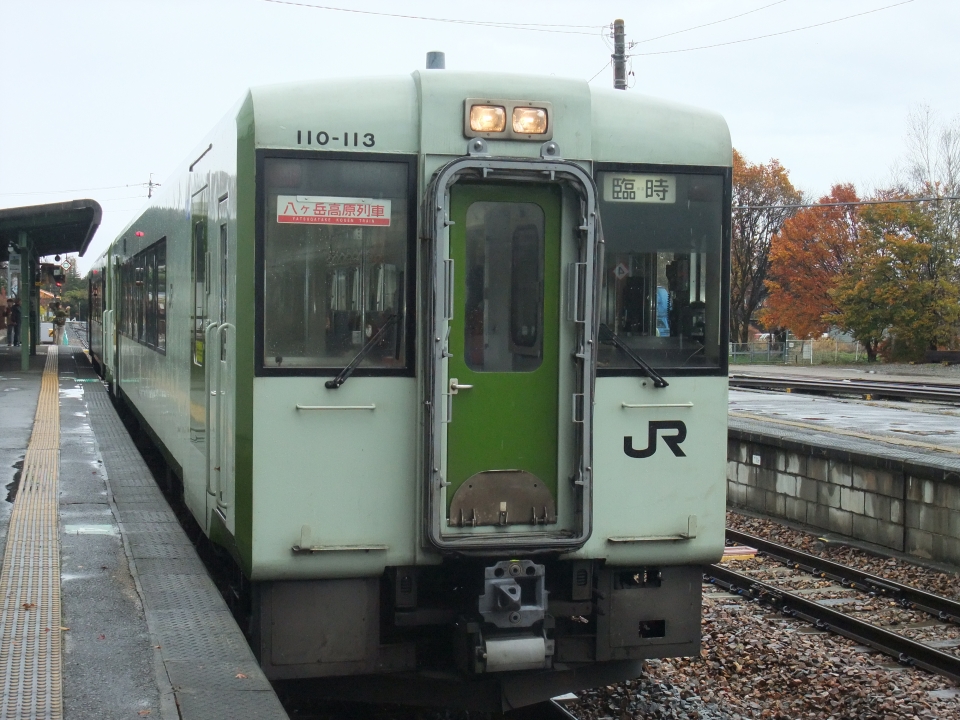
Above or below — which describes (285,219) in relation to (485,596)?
above

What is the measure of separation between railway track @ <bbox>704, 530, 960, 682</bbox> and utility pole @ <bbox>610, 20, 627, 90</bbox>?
48.9 feet

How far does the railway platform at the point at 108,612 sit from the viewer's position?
13.6 feet

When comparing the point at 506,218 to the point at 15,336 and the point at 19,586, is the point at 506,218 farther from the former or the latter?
the point at 15,336

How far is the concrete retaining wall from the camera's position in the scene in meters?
9.68

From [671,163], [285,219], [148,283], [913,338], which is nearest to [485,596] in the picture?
[285,219]

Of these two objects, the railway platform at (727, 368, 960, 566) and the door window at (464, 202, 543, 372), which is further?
the railway platform at (727, 368, 960, 566)

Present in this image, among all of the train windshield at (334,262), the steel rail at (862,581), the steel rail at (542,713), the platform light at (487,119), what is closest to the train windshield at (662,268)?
the platform light at (487,119)

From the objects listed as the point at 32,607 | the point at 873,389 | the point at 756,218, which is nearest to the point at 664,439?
the point at 32,607

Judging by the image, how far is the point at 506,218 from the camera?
4859mm

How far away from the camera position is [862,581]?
29.5 ft

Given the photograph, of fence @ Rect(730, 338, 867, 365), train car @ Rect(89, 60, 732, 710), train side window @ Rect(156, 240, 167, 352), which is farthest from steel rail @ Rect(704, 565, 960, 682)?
fence @ Rect(730, 338, 867, 365)

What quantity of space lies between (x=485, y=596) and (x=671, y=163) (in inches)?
85.1

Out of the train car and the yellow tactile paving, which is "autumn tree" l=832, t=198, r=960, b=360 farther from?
the train car

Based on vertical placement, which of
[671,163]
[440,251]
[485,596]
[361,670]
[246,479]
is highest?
[671,163]
